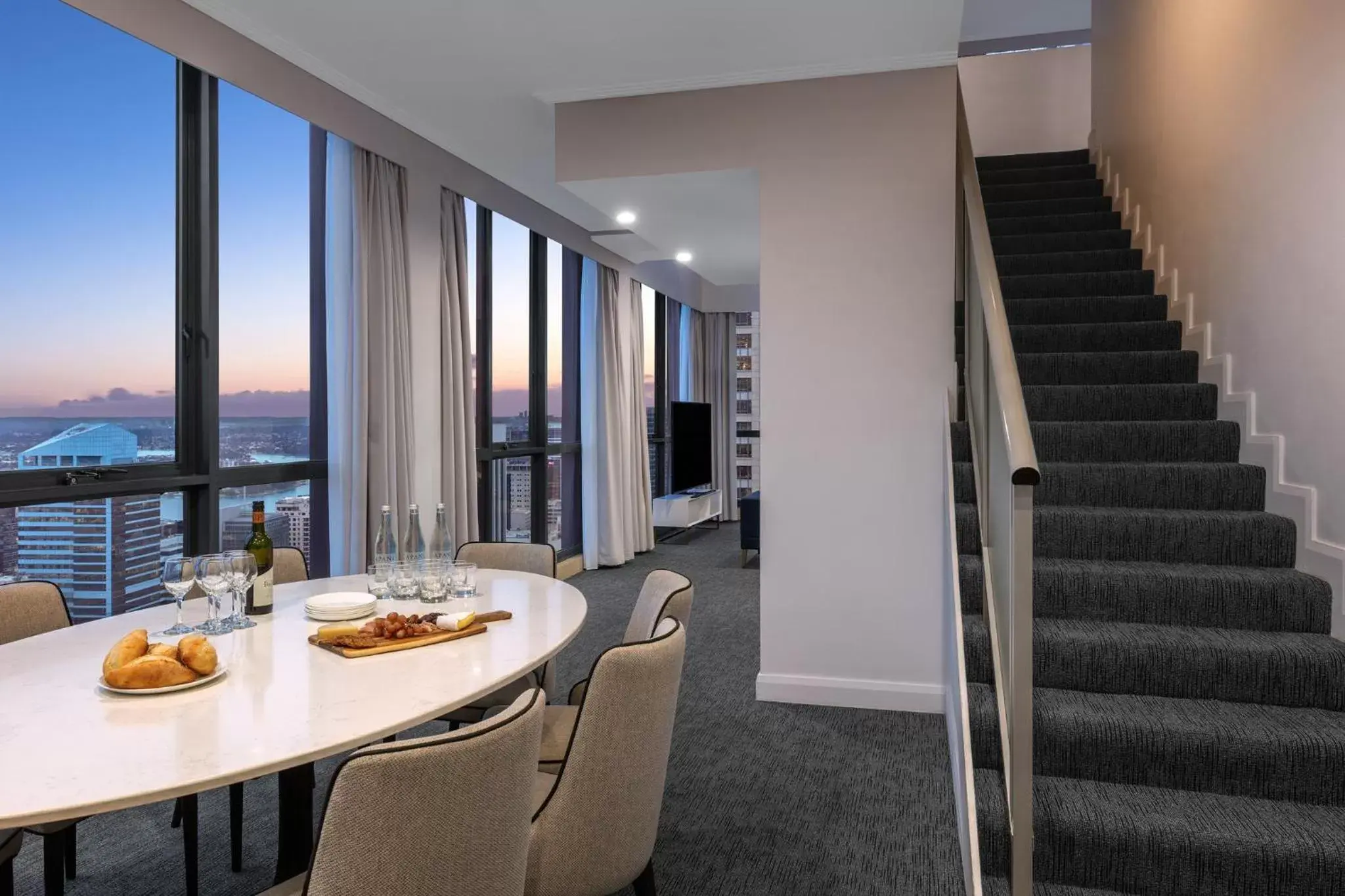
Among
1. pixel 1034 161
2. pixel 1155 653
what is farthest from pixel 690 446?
pixel 1155 653

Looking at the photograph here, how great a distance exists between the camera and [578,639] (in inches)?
188

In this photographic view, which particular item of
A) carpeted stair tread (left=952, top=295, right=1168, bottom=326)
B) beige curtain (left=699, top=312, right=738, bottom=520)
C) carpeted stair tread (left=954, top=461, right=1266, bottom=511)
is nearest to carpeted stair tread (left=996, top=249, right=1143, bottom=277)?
carpeted stair tread (left=952, top=295, right=1168, bottom=326)

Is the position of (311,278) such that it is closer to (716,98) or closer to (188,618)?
(716,98)

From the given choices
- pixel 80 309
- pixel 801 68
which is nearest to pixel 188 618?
pixel 80 309

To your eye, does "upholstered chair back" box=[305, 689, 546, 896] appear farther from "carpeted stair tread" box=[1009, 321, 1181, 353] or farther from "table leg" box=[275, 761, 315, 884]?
"carpeted stair tread" box=[1009, 321, 1181, 353]

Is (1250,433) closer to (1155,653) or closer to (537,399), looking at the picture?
(1155,653)

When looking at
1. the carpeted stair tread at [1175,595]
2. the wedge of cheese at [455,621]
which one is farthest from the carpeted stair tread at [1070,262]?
the wedge of cheese at [455,621]

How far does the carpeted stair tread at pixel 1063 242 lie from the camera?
15.5 ft

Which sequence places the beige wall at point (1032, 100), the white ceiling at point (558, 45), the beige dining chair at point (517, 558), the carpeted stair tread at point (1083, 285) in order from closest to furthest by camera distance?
the beige dining chair at point (517, 558), the white ceiling at point (558, 45), the carpeted stair tread at point (1083, 285), the beige wall at point (1032, 100)

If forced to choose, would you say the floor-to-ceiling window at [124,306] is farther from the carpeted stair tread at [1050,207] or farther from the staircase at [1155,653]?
the carpeted stair tread at [1050,207]

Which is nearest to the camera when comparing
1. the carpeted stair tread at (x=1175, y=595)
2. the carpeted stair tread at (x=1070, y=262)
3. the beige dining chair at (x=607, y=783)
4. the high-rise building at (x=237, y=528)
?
the beige dining chair at (x=607, y=783)

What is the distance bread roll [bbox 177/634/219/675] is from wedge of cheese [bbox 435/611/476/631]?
492 mm

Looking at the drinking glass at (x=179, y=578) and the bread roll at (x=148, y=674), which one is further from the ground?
the drinking glass at (x=179, y=578)

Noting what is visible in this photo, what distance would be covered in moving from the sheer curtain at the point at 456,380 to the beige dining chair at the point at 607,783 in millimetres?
3109
